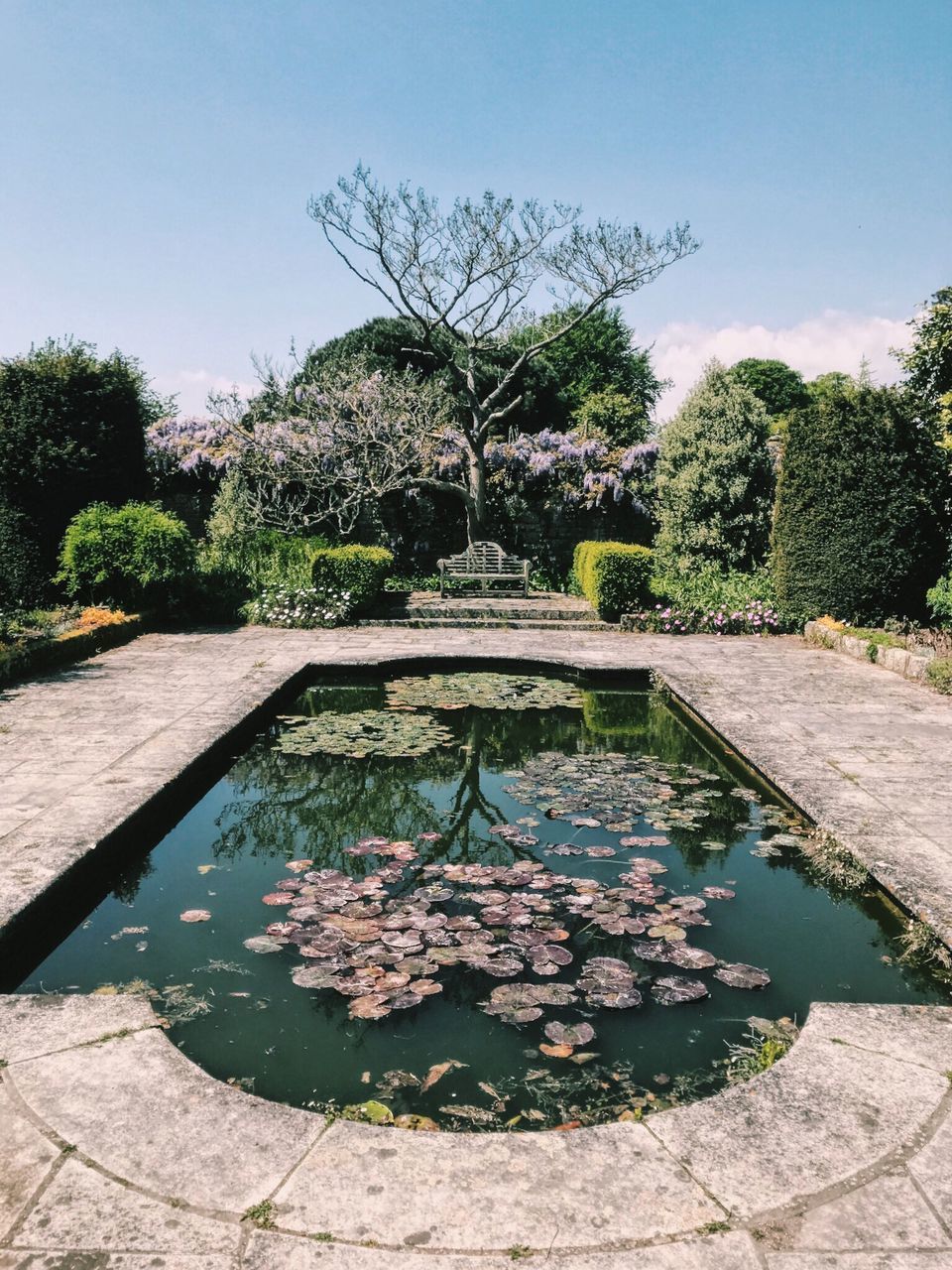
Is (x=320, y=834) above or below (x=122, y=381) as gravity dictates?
below

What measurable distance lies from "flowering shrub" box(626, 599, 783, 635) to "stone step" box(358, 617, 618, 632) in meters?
0.46

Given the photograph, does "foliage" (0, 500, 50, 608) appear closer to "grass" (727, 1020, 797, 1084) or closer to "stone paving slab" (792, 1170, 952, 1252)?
"grass" (727, 1020, 797, 1084)

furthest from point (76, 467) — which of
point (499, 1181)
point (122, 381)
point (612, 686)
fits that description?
point (499, 1181)

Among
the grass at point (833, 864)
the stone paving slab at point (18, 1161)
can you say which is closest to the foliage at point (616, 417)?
the grass at point (833, 864)

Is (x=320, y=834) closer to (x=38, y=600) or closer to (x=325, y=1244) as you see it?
(x=325, y=1244)

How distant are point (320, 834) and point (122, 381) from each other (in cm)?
901

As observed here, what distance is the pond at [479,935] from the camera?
2.80 metres

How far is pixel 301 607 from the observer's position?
471 inches

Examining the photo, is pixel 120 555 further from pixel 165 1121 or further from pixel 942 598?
pixel 165 1121

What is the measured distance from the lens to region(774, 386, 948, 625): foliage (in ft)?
34.3

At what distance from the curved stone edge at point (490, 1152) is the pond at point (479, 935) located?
0.30 meters

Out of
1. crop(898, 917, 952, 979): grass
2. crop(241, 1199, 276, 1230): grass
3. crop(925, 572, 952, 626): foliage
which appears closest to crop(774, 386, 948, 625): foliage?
crop(925, 572, 952, 626): foliage

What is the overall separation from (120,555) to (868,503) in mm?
8552

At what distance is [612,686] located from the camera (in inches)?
349
